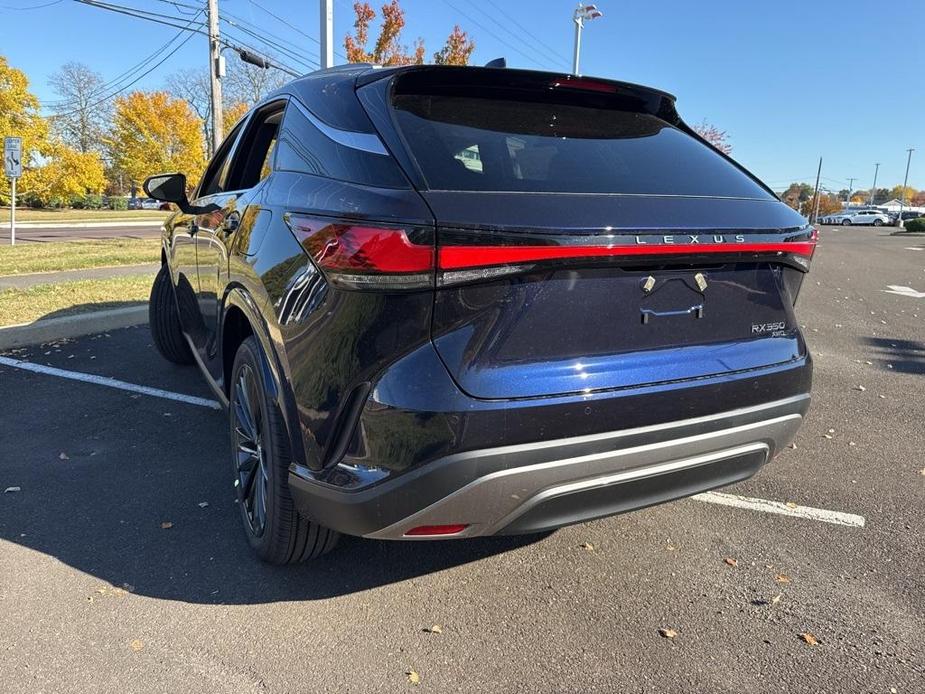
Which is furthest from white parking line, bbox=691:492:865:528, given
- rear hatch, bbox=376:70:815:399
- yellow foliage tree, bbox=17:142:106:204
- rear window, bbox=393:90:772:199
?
yellow foliage tree, bbox=17:142:106:204

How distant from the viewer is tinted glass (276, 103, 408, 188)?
2.00 m

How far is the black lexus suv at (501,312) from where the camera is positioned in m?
1.88

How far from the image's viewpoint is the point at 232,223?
9.66 feet

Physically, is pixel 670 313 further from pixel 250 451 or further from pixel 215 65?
pixel 215 65

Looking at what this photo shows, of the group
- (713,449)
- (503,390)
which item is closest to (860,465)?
(713,449)

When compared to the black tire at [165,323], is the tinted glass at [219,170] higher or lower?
higher

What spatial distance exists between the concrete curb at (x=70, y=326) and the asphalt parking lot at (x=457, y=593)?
8.50 feet

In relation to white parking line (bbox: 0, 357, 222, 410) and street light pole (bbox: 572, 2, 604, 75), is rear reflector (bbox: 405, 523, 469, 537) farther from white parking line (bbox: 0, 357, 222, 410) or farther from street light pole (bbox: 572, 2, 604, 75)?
street light pole (bbox: 572, 2, 604, 75)

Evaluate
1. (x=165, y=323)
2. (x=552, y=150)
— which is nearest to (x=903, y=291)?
(x=165, y=323)

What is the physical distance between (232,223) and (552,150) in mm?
1422

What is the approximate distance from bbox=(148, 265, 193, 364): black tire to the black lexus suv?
2923mm

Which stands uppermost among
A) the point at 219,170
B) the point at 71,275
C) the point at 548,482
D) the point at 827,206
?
the point at 827,206

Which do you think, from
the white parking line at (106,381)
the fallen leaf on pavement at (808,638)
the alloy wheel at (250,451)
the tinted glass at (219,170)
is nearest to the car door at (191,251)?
the tinted glass at (219,170)

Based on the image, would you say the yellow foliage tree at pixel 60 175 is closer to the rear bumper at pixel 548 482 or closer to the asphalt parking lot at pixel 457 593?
the asphalt parking lot at pixel 457 593
